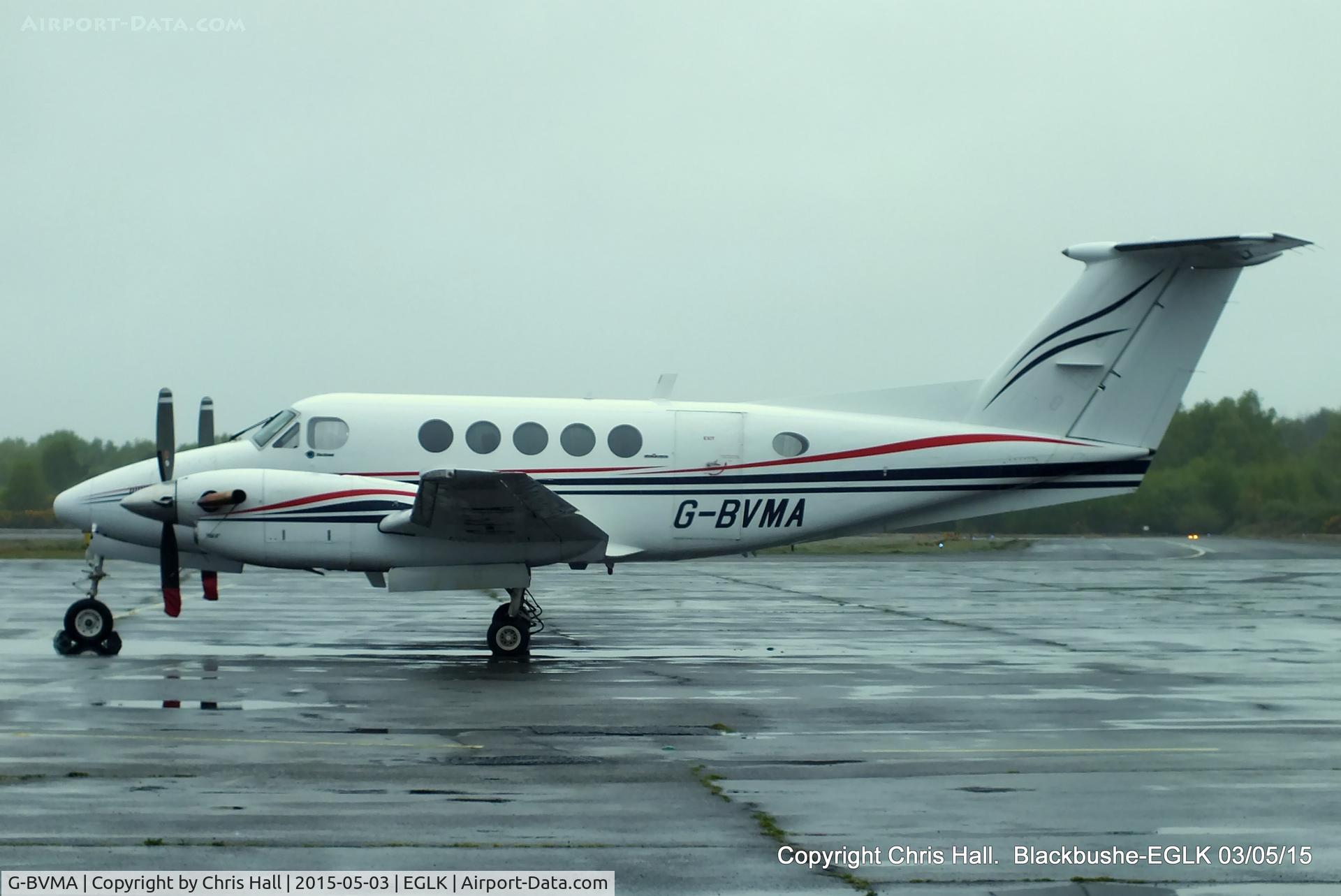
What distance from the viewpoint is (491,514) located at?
14.1 m

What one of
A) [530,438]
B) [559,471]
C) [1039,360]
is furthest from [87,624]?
[1039,360]

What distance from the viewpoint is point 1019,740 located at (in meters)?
9.51

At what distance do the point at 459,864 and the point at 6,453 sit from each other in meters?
29.3

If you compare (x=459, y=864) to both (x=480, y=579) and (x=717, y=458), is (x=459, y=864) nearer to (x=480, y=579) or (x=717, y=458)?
(x=480, y=579)

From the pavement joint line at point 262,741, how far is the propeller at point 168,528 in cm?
483

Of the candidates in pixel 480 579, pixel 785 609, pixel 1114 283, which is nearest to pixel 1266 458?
pixel 785 609

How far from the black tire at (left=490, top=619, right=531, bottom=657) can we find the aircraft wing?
93 centimetres

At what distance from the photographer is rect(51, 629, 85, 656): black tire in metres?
14.2

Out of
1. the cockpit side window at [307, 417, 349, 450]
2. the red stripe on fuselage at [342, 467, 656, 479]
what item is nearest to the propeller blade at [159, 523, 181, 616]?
the cockpit side window at [307, 417, 349, 450]

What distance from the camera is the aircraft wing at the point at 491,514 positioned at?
13312mm

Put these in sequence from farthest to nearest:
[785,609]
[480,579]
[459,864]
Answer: [785,609] < [480,579] < [459,864]

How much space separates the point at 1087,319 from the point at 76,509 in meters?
11.7

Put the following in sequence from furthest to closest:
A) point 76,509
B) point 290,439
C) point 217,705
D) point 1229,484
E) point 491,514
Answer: point 1229,484 < point 290,439 < point 76,509 < point 491,514 < point 217,705

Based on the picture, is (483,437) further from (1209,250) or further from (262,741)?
(1209,250)
